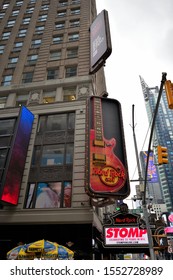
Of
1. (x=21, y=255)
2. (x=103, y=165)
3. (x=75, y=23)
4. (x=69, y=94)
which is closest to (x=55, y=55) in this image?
(x=75, y=23)

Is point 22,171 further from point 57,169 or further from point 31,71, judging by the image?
point 31,71

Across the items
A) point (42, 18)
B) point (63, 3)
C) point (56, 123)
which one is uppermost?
point (63, 3)

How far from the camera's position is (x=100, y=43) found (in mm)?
22172

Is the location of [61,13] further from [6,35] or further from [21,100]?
[21,100]

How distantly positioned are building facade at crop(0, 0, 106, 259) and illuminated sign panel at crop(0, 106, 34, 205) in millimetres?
207

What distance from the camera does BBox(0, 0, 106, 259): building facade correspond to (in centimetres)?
1512

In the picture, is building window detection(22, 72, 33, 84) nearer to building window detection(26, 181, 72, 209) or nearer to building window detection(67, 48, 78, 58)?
building window detection(67, 48, 78, 58)

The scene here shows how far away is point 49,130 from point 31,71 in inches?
398

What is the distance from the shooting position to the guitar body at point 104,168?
13906 millimetres

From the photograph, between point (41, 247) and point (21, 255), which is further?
point (21, 255)

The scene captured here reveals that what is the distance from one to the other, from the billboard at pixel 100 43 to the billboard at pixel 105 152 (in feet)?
14.6

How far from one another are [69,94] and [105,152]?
32.2 ft

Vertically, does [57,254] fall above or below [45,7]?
below

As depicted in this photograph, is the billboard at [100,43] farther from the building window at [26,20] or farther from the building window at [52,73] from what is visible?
the building window at [26,20]
